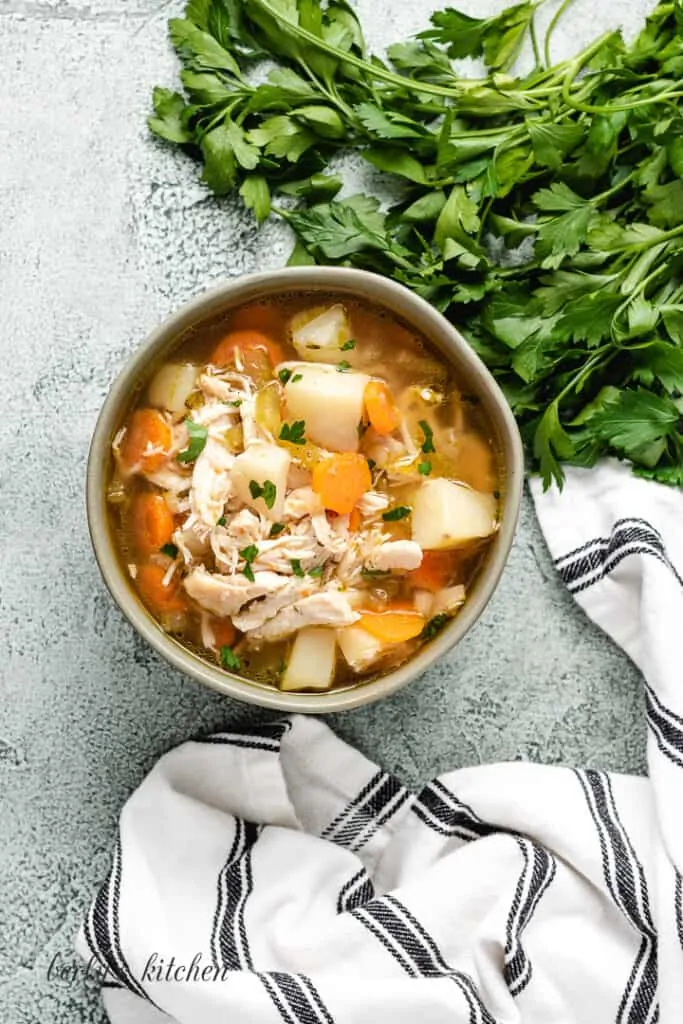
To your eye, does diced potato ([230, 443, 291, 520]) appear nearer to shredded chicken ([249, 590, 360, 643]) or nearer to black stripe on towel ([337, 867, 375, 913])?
shredded chicken ([249, 590, 360, 643])

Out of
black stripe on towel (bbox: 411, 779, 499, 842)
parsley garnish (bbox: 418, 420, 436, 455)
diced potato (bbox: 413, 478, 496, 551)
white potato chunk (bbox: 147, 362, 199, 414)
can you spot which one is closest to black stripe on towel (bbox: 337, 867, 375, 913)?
black stripe on towel (bbox: 411, 779, 499, 842)

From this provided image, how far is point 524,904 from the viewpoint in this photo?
2.09m

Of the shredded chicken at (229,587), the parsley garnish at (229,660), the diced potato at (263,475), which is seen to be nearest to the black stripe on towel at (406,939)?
the parsley garnish at (229,660)

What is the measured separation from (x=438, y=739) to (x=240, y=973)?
49 centimetres

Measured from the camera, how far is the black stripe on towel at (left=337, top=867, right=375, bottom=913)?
212 centimetres

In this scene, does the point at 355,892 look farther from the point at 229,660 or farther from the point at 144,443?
the point at 144,443

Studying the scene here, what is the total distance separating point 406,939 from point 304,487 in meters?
0.76

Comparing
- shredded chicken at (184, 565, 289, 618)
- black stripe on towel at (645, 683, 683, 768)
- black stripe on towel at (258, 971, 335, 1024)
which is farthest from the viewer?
black stripe on towel at (645, 683, 683, 768)

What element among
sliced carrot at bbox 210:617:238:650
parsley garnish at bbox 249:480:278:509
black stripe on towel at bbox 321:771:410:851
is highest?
parsley garnish at bbox 249:480:278:509

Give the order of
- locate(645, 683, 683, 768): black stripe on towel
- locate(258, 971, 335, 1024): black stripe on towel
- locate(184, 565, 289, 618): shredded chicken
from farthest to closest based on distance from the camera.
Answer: locate(645, 683, 683, 768): black stripe on towel → locate(258, 971, 335, 1024): black stripe on towel → locate(184, 565, 289, 618): shredded chicken

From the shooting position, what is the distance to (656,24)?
6.93ft

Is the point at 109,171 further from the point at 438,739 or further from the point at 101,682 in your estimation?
the point at 438,739

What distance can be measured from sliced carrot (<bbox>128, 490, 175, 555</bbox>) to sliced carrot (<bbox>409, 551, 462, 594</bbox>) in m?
0.37

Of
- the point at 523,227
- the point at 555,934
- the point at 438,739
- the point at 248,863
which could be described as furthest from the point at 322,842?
the point at 523,227
